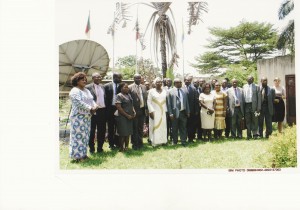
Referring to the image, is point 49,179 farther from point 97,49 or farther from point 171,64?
point 171,64

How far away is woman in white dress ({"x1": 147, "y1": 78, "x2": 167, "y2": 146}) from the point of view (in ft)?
22.1

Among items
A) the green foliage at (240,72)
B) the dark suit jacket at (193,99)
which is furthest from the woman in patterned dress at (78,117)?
the green foliage at (240,72)

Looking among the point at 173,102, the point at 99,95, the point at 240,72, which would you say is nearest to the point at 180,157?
the point at 173,102

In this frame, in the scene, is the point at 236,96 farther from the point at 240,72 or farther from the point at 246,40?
the point at 246,40

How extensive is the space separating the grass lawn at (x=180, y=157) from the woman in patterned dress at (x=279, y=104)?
669 mm

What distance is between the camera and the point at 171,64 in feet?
22.8

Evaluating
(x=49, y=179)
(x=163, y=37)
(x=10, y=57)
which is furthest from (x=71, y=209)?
(x=163, y=37)

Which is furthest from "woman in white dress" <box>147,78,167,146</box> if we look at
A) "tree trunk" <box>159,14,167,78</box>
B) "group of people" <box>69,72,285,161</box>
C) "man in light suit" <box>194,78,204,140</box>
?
"man in light suit" <box>194,78,204,140</box>

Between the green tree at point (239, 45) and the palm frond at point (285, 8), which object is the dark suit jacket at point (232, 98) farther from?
the palm frond at point (285, 8)

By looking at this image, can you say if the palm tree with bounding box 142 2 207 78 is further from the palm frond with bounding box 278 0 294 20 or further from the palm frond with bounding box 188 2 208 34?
the palm frond with bounding box 278 0 294 20

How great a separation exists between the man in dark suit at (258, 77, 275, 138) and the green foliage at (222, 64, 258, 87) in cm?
25

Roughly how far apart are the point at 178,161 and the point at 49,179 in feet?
7.55

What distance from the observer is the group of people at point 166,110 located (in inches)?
228

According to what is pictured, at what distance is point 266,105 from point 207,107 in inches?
51.4
